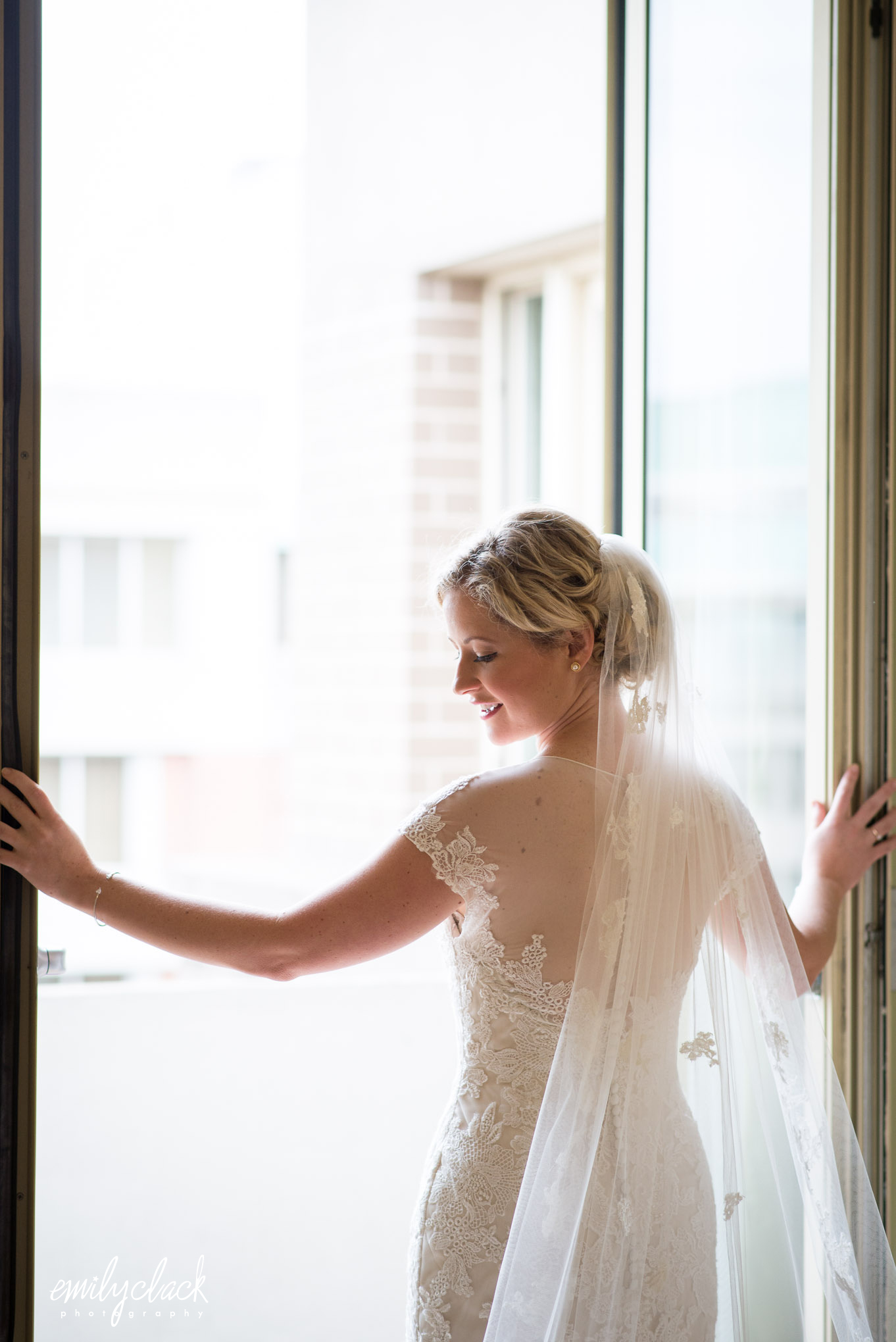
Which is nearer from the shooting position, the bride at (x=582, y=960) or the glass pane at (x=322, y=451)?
the bride at (x=582, y=960)

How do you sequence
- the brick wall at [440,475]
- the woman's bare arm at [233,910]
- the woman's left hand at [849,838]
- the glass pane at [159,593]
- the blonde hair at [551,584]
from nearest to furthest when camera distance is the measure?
the woman's bare arm at [233,910] < the blonde hair at [551,584] < the woman's left hand at [849,838] < the brick wall at [440,475] < the glass pane at [159,593]

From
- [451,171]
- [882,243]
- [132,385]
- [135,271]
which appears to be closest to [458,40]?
[451,171]

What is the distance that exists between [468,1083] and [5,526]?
0.81m

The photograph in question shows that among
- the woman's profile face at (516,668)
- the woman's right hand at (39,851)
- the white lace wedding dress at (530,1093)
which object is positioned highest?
the woman's profile face at (516,668)

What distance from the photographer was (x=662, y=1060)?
131 cm

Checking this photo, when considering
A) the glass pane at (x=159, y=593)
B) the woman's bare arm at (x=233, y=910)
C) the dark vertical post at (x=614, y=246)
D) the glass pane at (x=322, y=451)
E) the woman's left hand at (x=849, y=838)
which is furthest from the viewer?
the glass pane at (x=159, y=593)

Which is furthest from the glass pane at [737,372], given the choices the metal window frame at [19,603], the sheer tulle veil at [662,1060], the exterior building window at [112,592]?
the exterior building window at [112,592]

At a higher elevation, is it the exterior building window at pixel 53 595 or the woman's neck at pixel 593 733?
the exterior building window at pixel 53 595

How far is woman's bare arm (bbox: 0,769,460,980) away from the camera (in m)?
1.21

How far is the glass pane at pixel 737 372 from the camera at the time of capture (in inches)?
69.8

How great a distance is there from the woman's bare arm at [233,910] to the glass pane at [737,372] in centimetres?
79

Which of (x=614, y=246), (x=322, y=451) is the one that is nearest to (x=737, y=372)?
(x=614, y=246)

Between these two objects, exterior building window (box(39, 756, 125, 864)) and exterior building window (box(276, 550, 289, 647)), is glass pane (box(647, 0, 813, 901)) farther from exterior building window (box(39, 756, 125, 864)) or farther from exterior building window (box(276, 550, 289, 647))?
exterior building window (box(276, 550, 289, 647))

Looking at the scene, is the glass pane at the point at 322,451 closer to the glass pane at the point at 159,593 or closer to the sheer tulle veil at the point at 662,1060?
the sheer tulle veil at the point at 662,1060
